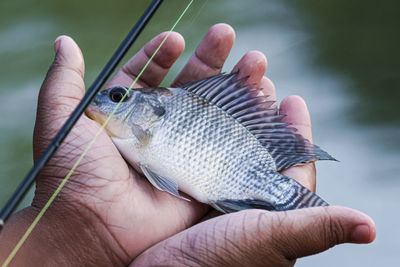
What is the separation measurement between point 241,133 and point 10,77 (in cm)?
268

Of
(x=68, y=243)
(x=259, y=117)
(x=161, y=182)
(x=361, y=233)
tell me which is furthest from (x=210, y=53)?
(x=361, y=233)

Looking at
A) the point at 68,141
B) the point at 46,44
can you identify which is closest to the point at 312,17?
the point at 46,44

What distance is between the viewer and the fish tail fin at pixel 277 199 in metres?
1.70

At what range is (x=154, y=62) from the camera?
2.24 meters

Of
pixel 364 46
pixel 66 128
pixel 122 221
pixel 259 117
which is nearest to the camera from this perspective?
pixel 66 128

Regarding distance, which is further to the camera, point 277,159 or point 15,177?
point 15,177

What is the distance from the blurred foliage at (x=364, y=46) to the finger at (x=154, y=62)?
67.8 inches

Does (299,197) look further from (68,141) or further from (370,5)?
(370,5)

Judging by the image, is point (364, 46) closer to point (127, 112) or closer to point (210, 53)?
point (210, 53)

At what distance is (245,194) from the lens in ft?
5.71

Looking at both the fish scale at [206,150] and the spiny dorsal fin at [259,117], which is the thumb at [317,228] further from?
the spiny dorsal fin at [259,117]

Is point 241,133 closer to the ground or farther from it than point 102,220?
farther from it

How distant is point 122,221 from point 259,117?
70 cm

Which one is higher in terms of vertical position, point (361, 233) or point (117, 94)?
point (361, 233)
